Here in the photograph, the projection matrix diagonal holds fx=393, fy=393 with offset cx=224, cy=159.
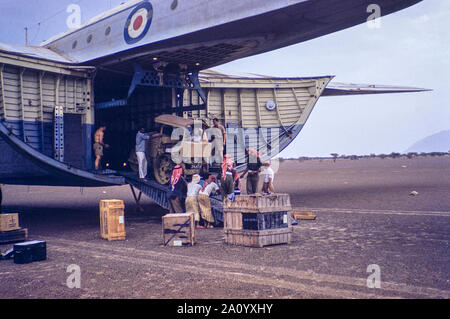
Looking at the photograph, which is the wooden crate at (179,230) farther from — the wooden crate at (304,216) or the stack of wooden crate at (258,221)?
the wooden crate at (304,216)

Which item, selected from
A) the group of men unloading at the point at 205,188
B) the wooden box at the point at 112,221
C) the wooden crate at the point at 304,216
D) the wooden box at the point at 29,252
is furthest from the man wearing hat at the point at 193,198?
the wooden box at the point at 29,252

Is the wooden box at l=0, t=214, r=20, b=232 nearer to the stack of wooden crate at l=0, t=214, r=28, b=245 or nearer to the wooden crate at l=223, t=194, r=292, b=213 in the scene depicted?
the stack of wooden crate at l=0, t=214, r=28, b=245

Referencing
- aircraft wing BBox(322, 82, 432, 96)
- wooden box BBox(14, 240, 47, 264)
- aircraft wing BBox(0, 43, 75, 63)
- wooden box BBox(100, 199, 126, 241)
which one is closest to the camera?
wooden box BBox(14, 240, 47, 264)

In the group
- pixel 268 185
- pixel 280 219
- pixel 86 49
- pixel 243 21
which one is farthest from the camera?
pixel 86 49

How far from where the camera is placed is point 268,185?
1376cm

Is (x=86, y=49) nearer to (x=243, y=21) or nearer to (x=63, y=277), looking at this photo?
(x=243, y=21)

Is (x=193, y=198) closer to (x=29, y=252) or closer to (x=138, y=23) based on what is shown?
(x=29, y=252)

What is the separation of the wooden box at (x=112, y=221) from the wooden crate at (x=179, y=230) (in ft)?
5.33

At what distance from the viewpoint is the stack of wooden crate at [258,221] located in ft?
28.6

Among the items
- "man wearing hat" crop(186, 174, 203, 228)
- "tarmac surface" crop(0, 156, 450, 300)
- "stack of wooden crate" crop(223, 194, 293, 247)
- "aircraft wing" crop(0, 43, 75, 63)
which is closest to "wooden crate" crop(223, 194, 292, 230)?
"stack of wooden crate" crop(223, 194, 293, 247)

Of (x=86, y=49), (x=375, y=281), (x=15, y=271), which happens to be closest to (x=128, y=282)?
(x=15, y=271)

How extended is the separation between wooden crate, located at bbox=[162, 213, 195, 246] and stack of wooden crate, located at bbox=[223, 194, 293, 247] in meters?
0.84

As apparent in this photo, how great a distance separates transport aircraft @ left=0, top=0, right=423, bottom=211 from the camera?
11648mm

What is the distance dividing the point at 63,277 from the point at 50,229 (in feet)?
22.1
